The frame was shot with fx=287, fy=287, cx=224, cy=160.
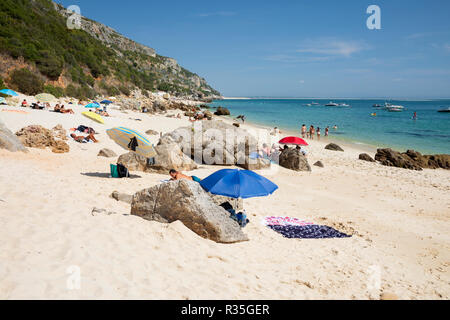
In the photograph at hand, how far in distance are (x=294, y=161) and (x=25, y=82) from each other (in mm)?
27466

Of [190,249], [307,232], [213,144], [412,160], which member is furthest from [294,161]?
[190,249]

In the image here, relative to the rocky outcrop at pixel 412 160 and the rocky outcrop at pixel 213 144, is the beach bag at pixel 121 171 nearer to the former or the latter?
the rocky outcrop at pixel 213 144

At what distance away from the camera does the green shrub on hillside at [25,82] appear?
2755 cm

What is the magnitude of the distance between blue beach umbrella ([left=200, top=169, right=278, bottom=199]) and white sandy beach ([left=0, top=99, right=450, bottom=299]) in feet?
3.69

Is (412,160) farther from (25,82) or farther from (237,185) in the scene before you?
(25,82)

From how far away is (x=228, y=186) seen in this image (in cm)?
657

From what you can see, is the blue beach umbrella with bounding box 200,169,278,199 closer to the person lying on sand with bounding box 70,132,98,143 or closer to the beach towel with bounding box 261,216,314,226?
the beach towel with bounding box 261,216,314,226

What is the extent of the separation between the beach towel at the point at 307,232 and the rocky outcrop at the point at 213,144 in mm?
6921

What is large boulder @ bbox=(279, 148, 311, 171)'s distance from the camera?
15234 millimetres

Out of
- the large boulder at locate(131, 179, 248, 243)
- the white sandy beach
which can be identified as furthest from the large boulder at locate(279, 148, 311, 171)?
the large boulder at locate(131, 179, 248, 243)

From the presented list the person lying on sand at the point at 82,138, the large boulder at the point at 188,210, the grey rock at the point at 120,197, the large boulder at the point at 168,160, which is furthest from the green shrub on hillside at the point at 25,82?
the large boulder at the point at 188,210

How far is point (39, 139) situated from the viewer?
13.0m
